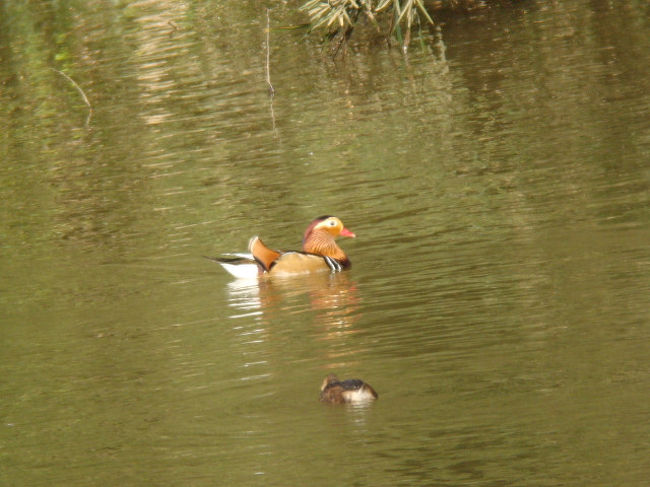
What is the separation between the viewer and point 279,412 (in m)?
9.30

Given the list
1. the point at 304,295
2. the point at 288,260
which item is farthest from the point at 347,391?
the point at 288,260

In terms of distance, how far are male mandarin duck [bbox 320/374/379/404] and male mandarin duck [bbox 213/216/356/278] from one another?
15.8 ft

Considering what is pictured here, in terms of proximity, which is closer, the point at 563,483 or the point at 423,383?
the point at 563,483

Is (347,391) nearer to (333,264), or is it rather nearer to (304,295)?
(304,295)

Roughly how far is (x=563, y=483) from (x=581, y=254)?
5117 mm

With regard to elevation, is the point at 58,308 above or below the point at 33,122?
above

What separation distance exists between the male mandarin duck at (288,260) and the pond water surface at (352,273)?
0.17 m

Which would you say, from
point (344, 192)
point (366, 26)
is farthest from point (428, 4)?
point (344, 192)

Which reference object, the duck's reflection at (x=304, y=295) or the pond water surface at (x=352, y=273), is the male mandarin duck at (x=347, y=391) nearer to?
the pond water surface at (x=352, y=273)

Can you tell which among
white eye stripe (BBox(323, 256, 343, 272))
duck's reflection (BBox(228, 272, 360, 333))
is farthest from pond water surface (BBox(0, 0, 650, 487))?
white eye stripe (BBox(323, 256, 343, 272))

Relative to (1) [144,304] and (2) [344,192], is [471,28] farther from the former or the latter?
(1) [144,304]

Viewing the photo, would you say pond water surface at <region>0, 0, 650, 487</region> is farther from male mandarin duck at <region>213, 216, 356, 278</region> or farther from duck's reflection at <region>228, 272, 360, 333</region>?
male mandarin duck at <region>213, 216, 356, 278</region>

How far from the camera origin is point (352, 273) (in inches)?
543

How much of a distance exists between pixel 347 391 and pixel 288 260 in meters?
5.20
